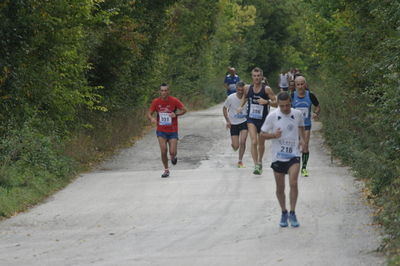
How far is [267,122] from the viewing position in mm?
11203

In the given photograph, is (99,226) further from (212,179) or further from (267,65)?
(267,65)

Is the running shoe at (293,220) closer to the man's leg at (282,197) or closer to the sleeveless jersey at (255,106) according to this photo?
the man's leg at (282,197)

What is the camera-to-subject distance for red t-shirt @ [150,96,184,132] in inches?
680

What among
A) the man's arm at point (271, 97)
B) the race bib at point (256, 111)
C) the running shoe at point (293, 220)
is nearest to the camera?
the running shoe at point (293, 220)

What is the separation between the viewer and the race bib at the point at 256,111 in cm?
1659

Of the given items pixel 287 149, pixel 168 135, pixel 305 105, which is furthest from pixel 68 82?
pixel 287 149

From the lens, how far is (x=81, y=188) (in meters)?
16.4

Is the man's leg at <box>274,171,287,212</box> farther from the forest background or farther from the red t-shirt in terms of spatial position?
the red t-shirt

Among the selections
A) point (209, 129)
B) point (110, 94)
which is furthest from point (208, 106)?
point (110, 94)

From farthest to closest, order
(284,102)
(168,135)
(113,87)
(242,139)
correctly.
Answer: (113,87) → (242,139) → (168,135) → (284,102)

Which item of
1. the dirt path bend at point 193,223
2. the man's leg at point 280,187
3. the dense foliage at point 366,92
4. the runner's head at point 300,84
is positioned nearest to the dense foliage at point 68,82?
the dirt path bend at point 193,223

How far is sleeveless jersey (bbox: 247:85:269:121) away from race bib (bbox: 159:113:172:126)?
1.65 m

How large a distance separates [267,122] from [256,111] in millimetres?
5512

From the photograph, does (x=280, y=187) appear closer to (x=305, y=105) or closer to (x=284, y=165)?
(x=284, y=165)
